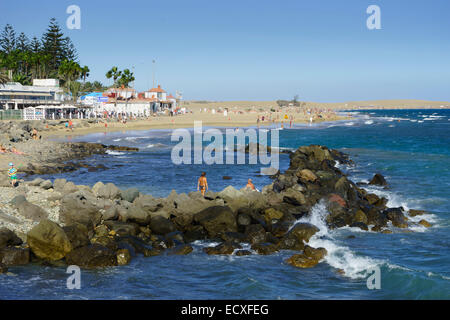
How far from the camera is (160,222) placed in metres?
16.5

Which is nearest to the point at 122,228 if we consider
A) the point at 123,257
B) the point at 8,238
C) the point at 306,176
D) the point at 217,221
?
the point at 123,257

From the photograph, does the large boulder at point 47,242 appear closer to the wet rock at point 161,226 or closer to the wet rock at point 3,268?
the wet rock at point 3,268

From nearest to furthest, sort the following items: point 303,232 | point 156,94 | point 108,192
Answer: point 303,232
point 108,192
point 156,94

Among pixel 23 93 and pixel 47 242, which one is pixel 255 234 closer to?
pixel 47 242

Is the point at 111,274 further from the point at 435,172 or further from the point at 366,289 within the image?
the point at 435,172

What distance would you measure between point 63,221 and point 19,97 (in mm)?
62079

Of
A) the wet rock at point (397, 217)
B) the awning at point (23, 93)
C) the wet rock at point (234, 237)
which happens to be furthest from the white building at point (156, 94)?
the wet rock at point (234, 237)

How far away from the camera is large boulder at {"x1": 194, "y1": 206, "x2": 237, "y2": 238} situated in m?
16.6

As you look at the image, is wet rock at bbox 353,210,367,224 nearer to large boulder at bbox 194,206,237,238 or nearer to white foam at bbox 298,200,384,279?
white foam at bbox 298,200,384,279

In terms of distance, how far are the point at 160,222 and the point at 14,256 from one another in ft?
16.8

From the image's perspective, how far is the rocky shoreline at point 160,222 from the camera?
1352 cm

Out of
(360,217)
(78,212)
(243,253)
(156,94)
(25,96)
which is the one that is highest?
(156,94)
